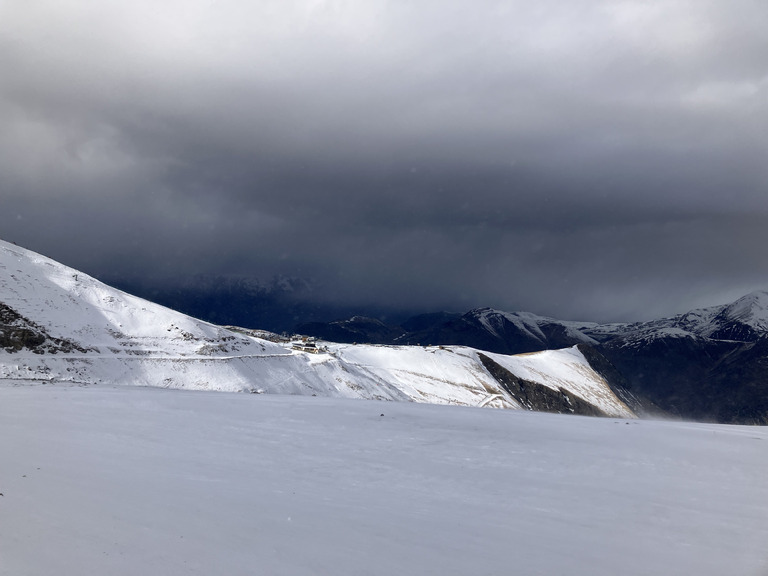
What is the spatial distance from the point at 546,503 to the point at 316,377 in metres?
77.8

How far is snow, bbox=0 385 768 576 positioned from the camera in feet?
30.9

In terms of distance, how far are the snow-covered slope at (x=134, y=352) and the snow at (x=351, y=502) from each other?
43.8m

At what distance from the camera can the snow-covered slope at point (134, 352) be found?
6875cm

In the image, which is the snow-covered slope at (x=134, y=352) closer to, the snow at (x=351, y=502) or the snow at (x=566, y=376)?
the snow at (x=566, y=376)

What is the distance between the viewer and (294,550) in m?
9.81

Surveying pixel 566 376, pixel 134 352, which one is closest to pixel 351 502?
pixel 134 352

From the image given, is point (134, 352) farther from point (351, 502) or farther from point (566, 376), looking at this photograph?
point (566, 376)

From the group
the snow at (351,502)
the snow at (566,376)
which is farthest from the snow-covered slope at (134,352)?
the snow at (351,502)

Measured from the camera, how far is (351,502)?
13688 mm

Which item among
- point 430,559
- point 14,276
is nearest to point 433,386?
point 14,276

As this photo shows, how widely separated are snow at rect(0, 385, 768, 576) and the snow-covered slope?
43.8 meters

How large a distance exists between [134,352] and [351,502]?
72276 millimetres

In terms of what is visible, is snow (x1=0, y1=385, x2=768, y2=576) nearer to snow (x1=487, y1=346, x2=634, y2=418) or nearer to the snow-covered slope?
the snow-covered slope

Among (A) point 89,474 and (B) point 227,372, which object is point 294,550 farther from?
(B) point 227,372
